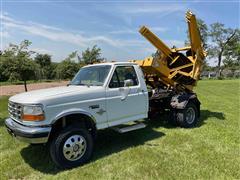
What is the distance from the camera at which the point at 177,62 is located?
28.3 feet

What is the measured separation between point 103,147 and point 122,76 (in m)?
1.85

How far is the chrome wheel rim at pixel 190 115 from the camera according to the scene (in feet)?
25.8

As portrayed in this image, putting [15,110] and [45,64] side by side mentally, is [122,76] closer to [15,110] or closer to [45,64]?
[15,110]

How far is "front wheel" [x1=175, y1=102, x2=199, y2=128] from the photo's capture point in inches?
301

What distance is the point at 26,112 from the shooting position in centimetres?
464

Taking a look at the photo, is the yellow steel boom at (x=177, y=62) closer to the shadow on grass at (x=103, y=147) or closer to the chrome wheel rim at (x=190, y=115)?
the chrome wheel rim at (x=190, y=115)

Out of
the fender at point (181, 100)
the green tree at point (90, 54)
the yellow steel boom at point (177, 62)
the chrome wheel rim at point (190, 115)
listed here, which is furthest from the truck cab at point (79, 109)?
the green tree at point (90, 54)

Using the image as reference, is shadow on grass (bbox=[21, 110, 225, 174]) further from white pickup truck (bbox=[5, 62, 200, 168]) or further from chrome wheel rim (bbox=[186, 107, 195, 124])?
white pickup truck (bbox=[5, 62, 200, 168])

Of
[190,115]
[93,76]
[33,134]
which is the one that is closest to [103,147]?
[93,76]

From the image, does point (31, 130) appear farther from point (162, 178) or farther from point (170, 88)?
point (170, 88)

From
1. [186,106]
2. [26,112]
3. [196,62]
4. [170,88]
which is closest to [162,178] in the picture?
[26,112]

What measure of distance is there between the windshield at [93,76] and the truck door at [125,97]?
230mm

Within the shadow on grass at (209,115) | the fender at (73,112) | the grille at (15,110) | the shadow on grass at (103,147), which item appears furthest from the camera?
the shadow on grass at (209,115)

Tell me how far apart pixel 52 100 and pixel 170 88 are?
15.7 feet
